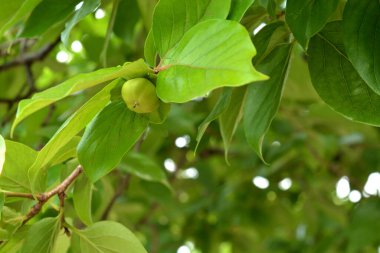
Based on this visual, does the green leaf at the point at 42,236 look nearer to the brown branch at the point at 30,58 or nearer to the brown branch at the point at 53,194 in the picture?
the brown branch at the point at 53,194

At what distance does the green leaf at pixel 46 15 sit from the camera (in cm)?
72

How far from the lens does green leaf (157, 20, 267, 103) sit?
464 millimetres

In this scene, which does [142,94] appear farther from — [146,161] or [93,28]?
[93,28]

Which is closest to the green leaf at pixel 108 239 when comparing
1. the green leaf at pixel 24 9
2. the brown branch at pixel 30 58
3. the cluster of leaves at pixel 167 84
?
the cluster of leaves at pixel 167 84

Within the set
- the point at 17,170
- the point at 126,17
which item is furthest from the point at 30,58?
the point at 17,170

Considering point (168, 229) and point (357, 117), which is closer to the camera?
point (357, 117)

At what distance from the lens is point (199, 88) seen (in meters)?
0.49

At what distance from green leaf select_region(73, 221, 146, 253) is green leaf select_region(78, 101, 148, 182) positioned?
0.08 meters

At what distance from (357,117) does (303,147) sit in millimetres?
992

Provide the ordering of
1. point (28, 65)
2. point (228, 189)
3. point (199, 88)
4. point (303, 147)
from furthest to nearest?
point (228, 189) → point (303, 147) → point (28, 65) → point (199, 88)

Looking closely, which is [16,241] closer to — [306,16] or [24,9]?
[24,9]

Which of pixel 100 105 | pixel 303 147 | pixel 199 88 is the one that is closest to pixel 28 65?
pixel 303 147

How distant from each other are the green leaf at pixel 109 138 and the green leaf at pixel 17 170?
69 millimetres

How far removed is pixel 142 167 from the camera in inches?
42.4
